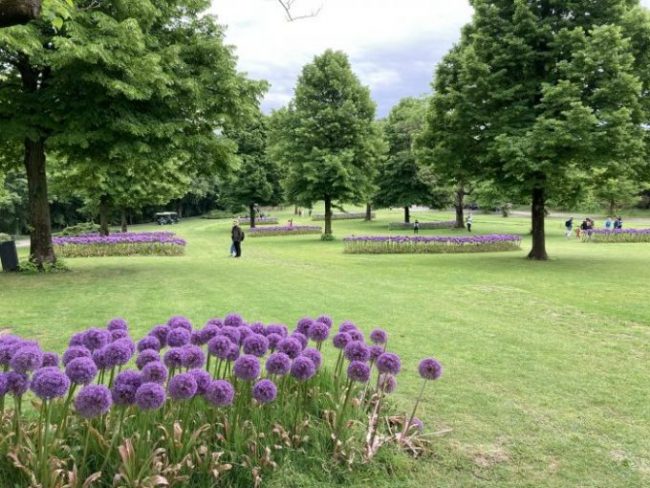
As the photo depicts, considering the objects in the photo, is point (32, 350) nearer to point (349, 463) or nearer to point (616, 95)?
point (349, 463)

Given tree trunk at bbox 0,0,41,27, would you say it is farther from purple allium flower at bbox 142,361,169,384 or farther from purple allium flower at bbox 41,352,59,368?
purple allium flower at bbox 142,361,169,384

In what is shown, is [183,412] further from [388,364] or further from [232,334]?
[388,364]

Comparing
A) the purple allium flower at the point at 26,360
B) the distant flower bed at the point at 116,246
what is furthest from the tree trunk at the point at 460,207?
the purple allium flower at the point at 26,360

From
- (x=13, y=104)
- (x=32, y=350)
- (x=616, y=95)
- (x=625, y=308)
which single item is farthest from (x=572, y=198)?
(x=32, y=350)

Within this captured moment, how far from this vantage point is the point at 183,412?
11.7 ft

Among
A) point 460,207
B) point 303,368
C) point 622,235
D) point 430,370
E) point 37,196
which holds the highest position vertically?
point 37,196

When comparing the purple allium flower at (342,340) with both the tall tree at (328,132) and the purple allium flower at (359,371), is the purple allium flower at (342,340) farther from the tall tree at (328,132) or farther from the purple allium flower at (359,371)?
the tall tree at (328,132)

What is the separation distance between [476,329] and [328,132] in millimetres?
28633

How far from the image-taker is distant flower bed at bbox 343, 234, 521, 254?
26578 mm

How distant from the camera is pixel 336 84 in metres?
36.3

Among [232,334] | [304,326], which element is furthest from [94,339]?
[304,326]

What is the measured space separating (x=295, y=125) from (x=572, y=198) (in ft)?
64.5

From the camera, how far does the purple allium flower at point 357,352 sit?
4.02m

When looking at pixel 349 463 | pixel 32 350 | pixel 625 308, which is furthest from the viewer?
pixel 625 308
